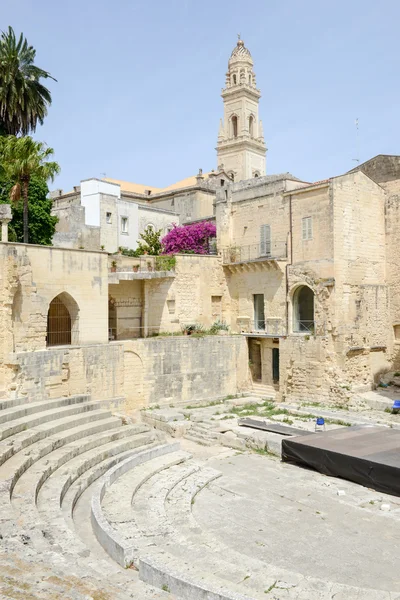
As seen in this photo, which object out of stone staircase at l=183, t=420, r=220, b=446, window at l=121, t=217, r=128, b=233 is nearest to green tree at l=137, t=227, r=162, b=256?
window at l=121, t=217, r=128, b=233

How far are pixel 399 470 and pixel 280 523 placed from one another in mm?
3219

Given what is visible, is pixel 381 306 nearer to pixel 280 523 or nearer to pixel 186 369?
pixel 186 369

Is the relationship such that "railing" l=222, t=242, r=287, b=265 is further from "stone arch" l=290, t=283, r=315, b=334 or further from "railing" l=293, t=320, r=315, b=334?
"railing" l=293, t=320, r=315, b=334

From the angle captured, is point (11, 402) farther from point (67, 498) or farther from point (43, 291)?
point (67, 498)

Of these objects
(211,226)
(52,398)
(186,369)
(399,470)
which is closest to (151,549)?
(399,470)

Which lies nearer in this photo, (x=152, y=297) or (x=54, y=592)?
(x=54, y=592)

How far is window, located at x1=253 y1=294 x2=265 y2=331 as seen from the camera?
88.7ft

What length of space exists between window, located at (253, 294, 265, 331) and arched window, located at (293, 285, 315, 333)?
204 cm

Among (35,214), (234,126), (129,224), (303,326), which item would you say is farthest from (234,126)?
(303,326)

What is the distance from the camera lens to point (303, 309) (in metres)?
25.5

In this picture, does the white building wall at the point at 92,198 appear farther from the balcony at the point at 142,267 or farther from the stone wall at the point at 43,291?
the stone wall at the point at 43,291

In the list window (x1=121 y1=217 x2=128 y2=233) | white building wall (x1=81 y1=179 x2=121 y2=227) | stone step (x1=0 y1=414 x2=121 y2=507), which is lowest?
stone step (x1=0 y1=414 x2=121 y2=507)

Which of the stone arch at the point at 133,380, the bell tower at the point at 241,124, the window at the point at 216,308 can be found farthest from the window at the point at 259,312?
the bell tower at the point at 241,124

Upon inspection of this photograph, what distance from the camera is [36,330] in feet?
63.1
